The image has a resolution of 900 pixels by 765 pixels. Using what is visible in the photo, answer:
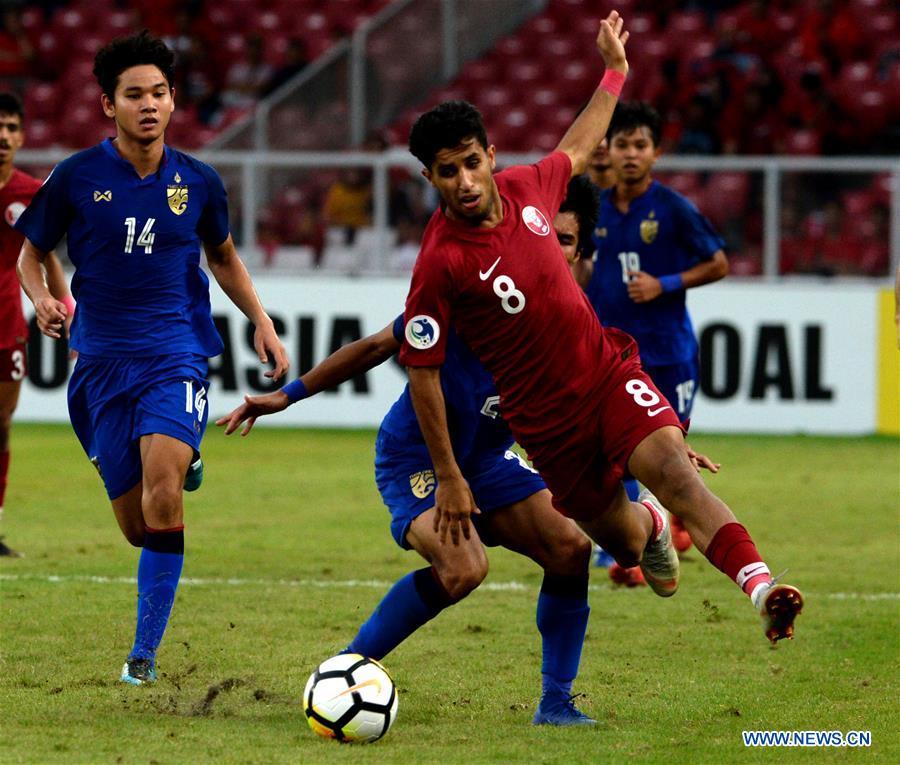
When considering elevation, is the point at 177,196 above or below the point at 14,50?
below

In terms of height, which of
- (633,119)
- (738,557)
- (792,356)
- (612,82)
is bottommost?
(792,356)

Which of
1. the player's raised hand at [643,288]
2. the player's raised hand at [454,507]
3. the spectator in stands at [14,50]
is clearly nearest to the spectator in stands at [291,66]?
the spectator in stands at [14,50]

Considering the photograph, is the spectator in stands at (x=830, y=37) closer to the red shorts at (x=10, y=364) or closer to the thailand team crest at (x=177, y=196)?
the red shorts at (x=10, y=364)

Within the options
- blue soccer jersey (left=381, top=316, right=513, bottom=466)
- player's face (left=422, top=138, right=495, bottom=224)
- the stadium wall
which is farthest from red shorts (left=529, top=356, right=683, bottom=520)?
the stadium wall

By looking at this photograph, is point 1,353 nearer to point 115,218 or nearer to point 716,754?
point 115,218

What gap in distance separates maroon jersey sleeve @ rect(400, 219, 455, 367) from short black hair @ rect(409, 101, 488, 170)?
1.09 ft

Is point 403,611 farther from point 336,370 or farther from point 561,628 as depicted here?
point 336,370

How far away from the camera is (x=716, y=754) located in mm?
5348

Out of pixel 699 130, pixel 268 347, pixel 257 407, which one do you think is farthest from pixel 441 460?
pixel 699 130

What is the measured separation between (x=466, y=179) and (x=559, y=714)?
1843mm

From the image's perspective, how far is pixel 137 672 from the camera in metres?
6.26

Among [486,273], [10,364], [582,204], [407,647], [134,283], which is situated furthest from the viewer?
[10,364]

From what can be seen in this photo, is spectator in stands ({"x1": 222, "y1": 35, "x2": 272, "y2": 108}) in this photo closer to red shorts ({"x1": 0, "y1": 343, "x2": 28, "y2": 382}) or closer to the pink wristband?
red shorts ({"x1": 0, "y1": 343, "x2": 28, "y2": 382})

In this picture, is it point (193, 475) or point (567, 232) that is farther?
point (567, 232)
